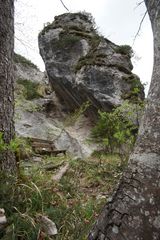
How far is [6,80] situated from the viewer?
3.42 meters

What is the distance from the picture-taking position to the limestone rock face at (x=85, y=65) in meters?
10.7

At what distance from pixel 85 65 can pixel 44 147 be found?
3.57 m

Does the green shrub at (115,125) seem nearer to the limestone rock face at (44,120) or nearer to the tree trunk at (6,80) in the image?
the limestone rock face at (44,120)

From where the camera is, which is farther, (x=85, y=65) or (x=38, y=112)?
(x=38, y=112)

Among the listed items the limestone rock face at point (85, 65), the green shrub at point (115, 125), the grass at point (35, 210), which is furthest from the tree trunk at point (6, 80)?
the limestone rock face at point (85, 65)

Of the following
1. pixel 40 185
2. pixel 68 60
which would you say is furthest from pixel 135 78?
pixel 40 185

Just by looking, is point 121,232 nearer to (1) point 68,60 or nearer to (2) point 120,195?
(2) point 120,195

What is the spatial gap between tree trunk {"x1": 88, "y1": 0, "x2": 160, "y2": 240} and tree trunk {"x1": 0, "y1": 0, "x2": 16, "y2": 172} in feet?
5.23

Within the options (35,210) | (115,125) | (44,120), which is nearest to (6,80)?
(35,210)

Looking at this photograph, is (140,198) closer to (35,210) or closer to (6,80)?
(35,210)

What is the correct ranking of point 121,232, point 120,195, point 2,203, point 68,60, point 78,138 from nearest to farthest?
point 121,232 → point 120,195 → point 2,203 → point 78,138 → point 68,60

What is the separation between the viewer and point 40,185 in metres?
3.56

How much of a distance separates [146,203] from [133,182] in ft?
0.54

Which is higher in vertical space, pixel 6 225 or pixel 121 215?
→ pixel 121 215
